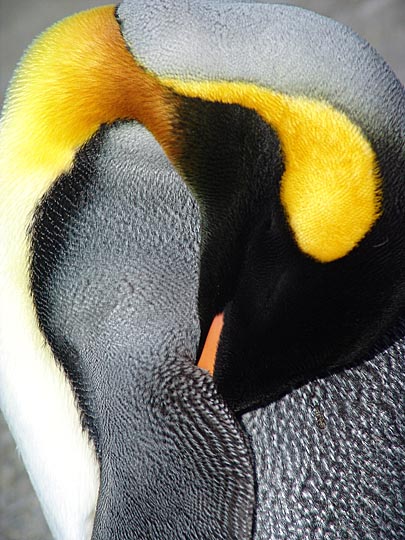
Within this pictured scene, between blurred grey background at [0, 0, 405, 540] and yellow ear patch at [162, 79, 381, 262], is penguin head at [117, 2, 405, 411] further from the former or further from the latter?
blurred grey background at [0, 0, 405, 540]

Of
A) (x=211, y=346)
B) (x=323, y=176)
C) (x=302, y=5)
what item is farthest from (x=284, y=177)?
(x=302, y=5)

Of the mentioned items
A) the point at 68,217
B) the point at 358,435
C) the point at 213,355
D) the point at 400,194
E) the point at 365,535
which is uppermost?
the point at 400,194

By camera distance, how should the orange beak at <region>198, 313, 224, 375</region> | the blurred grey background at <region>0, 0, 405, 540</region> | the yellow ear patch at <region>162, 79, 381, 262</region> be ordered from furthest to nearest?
1. the blurred grey background at <region>0, 0, 405, 540</region>
2. the orange beak at <region>198, 313, 224, 375</region>
3. the yellow ear patch at <region>162, 79, 381, 262</region>

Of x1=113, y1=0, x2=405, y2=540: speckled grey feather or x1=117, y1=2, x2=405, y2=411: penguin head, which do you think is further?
x1=113, y1=0, x2=405, y2=540: speckled grey feather

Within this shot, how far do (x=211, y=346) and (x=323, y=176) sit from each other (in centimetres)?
28

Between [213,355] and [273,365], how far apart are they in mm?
102

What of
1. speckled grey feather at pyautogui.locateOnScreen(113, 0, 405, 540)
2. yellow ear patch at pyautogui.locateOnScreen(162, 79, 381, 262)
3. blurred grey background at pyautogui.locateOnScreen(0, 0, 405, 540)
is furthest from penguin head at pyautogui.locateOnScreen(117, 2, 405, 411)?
blurred grey background at pyautogui.locateOnScreen(0, 0, 405, 540)

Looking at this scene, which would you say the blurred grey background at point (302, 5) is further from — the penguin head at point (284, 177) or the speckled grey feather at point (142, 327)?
the penguin head at point (284, 177)

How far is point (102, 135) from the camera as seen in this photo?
Result: 1075 millimetres

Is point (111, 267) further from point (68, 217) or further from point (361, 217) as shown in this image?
point (361, 217)

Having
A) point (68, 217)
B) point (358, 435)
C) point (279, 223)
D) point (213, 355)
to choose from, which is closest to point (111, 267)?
point (68, 217)

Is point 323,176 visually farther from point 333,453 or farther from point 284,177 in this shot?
point 333,453

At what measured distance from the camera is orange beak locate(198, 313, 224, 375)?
0.96 meters

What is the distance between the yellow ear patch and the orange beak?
0.56 feet
